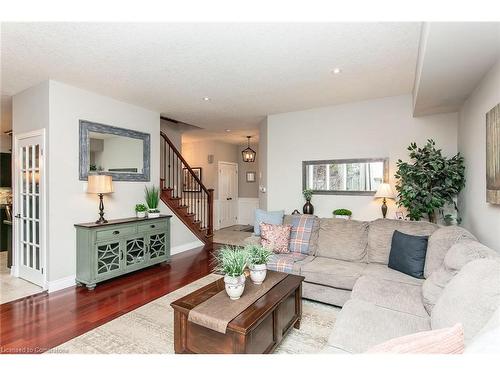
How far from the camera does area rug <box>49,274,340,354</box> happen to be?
2.04 meters

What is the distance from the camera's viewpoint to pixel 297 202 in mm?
4730

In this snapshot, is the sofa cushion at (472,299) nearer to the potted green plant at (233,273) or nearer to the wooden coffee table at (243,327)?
the wooden coffee table at (243,327)

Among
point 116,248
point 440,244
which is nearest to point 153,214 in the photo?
point 116,248

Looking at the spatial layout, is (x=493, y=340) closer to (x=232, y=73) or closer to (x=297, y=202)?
(x=232, y=73)

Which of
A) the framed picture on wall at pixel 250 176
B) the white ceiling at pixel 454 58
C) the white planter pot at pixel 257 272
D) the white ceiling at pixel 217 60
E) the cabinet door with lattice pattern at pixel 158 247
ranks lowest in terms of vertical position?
the cabinet door with lattice pattern at pixel 158 247

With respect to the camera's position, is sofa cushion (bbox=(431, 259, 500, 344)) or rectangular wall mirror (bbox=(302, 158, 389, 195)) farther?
rectangular wall mirror (bbox=(302, 158, 389, 195))

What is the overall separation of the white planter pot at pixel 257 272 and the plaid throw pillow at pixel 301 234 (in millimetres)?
1325

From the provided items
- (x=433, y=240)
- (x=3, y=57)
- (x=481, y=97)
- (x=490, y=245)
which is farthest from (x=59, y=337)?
(x=481, y=97)

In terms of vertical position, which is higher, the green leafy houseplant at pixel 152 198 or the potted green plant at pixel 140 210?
the green leafy houseplant at pixel 152 198

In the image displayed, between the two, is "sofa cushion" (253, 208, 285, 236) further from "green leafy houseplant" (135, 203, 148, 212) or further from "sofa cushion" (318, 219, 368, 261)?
"green leafy houseplant" (135, 203, 148, 212)

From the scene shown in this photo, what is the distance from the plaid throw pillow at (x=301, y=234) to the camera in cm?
339

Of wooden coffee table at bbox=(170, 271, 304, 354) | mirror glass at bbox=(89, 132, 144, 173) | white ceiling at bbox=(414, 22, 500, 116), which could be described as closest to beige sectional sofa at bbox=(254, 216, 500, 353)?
wooden coffee table at bbox=(170, 271, 304, 354)

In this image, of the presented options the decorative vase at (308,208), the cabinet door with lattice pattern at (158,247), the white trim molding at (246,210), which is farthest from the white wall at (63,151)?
the white trim molding at (246,210)

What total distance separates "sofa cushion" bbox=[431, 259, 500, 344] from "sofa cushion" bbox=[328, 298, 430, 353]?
169 mm
